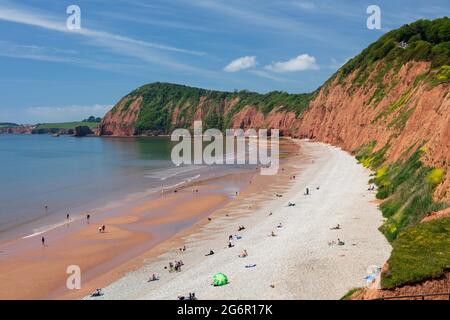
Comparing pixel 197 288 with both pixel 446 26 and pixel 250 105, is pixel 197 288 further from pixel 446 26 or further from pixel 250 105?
pixel 250 105

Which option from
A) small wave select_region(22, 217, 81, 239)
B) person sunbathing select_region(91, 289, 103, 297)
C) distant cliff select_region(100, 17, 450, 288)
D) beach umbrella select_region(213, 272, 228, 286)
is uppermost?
distant cliff select_region(100, 17, 450, 288)

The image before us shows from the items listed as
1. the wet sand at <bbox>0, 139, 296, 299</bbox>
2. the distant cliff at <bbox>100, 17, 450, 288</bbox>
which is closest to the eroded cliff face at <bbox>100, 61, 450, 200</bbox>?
the distant cliff at <bbox>100, 17, 450, 288</bbox>

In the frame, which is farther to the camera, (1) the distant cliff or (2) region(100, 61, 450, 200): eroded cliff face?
(2) region(100, 61, 450, 200): eroded cliff face

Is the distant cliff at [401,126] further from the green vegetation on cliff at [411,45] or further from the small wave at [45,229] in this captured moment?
the small wave at [45,229]

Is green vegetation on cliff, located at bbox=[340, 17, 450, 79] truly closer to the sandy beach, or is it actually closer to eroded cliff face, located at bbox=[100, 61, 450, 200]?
eroded cliff face, located at bbox=[100, 61, 450, 200]

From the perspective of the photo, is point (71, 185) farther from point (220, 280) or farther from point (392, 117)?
point (392, 117)

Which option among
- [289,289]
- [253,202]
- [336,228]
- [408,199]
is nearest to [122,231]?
[253,202]
